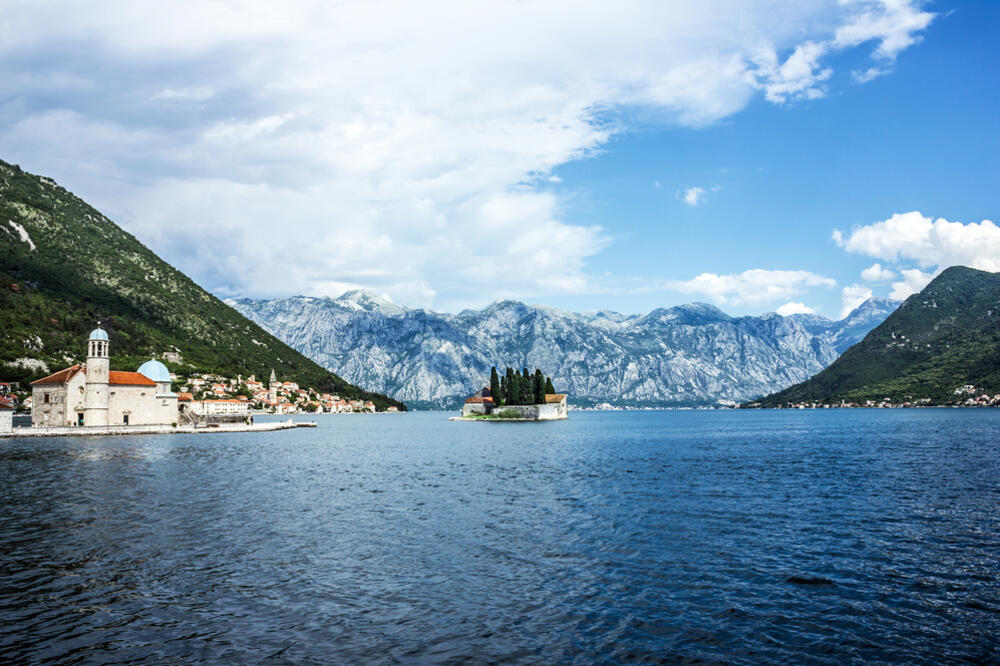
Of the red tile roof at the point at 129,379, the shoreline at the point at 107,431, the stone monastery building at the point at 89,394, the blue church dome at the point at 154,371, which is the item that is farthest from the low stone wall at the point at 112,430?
the blue church dome at the point at 154,371

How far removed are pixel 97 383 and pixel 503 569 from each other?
12418 cm

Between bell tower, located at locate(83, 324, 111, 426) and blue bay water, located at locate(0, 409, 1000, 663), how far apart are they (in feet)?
238

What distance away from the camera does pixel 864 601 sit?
20.0 meters

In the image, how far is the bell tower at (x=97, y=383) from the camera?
4481 inches

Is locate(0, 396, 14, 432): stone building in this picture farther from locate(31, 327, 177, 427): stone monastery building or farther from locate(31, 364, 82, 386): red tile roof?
locate(31, 364, 82, 386): red tile roof

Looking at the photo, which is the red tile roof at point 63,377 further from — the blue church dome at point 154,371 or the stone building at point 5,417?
the blue church dome at point 154,371

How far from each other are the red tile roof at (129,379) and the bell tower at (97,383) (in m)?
3.16

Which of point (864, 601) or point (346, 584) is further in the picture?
point (346, 584)

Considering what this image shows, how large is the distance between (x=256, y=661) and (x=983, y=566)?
2736 centimetres

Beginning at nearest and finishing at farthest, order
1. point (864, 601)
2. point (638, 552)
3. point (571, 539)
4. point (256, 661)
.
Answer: point (256, 661)
point (864, 601)
point (638, 552)
point (571, 539)

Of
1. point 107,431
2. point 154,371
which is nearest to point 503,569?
point 107,431

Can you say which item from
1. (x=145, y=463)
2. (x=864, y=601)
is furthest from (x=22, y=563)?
(x=145, y=463)

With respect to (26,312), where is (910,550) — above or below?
below

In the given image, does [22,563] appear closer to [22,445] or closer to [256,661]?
[256,661]
